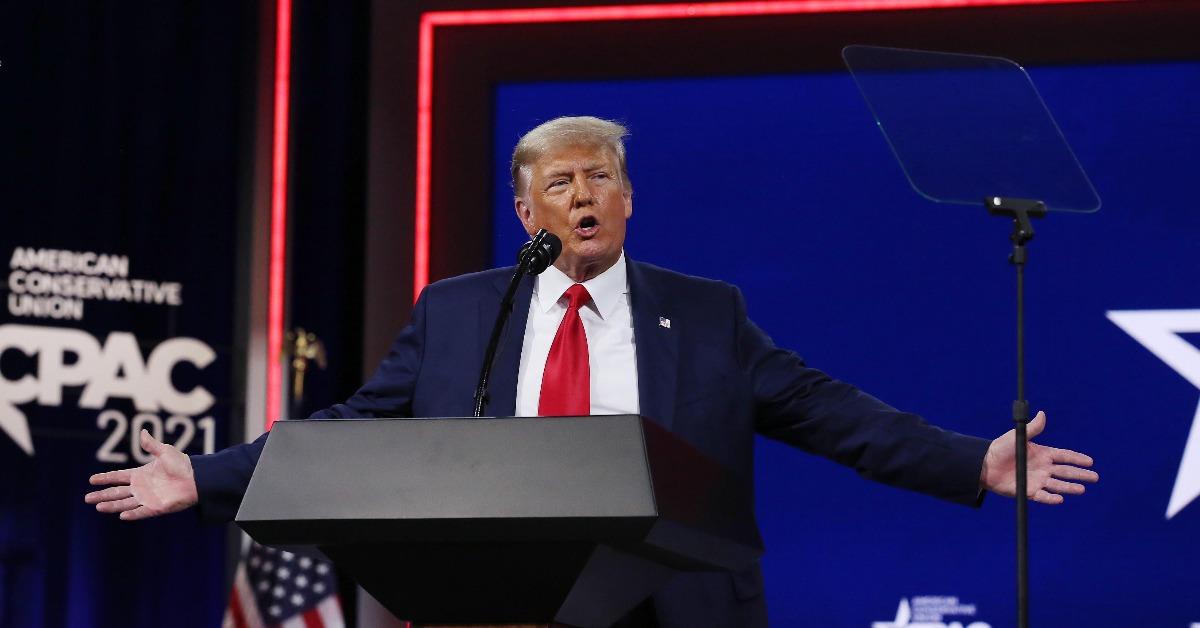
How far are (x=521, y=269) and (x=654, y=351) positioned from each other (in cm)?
40

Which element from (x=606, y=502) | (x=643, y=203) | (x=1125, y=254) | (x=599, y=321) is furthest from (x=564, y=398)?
(x=1125, y=254)

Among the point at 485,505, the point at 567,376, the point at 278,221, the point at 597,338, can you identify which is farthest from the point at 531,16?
the point at 485,505

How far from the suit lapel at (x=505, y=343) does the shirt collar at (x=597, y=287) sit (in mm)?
22

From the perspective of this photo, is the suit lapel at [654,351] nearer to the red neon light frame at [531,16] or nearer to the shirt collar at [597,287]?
the shirt collar at [597,287]

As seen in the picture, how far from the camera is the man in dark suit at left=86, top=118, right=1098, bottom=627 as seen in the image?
2113mm

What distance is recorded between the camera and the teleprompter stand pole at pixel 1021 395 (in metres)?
2.02

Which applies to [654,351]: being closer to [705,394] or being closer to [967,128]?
[705,394]

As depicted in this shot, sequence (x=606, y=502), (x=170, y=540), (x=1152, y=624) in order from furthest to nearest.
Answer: (x=170, y=540), (x=1152, y=624), (x=606, y=502)

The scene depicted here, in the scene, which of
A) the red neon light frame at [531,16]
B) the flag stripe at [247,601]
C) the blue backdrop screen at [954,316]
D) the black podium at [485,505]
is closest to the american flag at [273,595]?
the flag stripe at [247,601]

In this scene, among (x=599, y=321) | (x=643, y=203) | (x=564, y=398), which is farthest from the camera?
(x=643, y=203)

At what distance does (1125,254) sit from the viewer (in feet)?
12.4

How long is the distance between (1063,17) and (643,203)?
1133mm

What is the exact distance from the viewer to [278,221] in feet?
14.5

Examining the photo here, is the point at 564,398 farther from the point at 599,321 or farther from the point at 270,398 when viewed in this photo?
the point at 270,398
